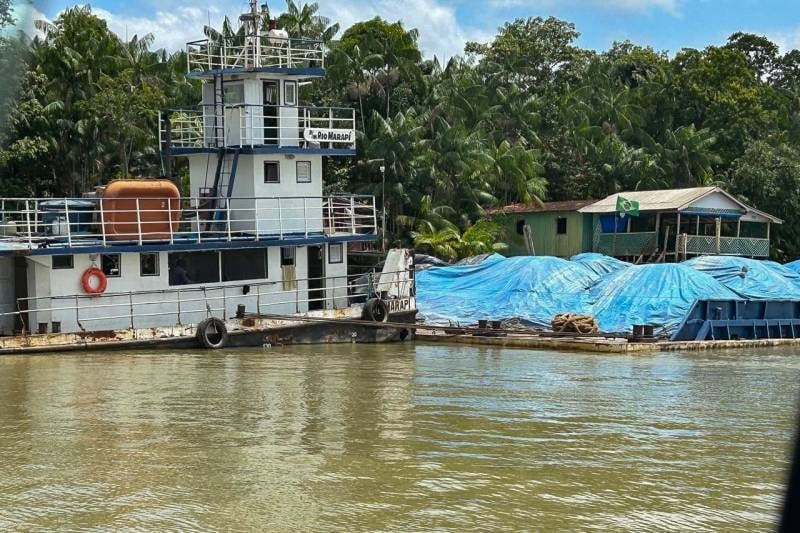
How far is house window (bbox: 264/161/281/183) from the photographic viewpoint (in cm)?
2495

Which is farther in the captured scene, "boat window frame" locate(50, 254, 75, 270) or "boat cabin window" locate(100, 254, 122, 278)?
"boat cabin window" locate(100, 254, 122, 278)

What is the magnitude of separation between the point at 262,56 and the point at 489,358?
9.39 m

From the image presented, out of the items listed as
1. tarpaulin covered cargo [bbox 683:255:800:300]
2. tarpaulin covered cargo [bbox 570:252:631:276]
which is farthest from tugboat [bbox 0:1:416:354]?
tarpaulin covered cargo [bbox 683:255:800:300]

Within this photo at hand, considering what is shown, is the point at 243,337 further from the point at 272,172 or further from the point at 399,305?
the point at 399,305

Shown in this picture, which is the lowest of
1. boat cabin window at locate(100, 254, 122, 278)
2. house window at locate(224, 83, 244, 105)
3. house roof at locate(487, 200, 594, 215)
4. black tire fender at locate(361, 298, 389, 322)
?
black tire fender at locate(361, 298, 389, 322)

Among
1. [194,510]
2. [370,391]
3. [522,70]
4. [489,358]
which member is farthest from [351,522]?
[522,70]

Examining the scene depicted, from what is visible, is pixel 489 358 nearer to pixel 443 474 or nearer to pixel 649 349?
pixel 649 349

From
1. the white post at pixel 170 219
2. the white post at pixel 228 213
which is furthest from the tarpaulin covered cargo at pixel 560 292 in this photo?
the white post at pixel 170 219

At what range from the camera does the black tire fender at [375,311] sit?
24969mm

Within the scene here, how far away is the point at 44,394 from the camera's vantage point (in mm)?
16016

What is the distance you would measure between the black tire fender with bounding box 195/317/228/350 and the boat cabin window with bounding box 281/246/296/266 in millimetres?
2701

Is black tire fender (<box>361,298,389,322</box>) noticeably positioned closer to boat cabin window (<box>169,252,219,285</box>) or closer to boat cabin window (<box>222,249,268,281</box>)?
boat cabin window (<box>222,249,268,281</box>)

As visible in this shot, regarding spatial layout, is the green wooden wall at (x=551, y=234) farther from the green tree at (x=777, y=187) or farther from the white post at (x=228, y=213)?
the white post at (x=228, y=213)

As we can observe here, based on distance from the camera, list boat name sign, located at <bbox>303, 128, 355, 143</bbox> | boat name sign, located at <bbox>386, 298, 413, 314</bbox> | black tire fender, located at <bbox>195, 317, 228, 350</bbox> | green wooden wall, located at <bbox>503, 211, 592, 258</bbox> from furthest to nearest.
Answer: green wooden wall, located at <bbox>503, 211, 592, 258</bbox> < boat name sign, located at <bbox>386, 298, 413, 314</bbox> < boat name sign, located at <bbox>303, 128, 355, 143</bbox> < black tire fender, located at <bbox>195, 317, 228, 350</bbox>
